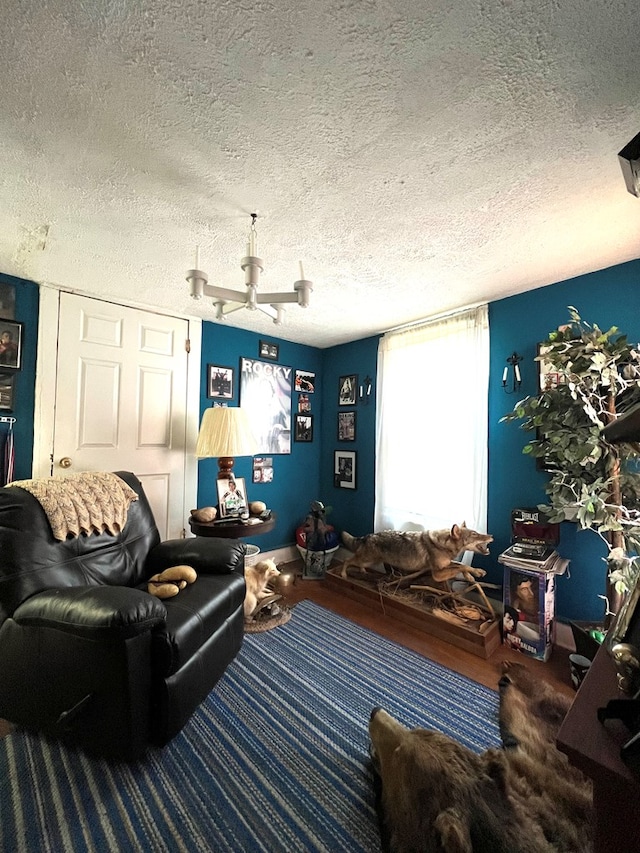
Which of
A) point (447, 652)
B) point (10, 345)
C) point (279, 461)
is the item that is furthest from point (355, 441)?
point (10, 345)

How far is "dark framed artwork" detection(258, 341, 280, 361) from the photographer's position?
3.38 meters

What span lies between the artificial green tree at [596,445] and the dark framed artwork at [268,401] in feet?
7.41

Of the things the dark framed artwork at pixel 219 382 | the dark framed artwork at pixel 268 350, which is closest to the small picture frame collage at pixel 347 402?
the dark framed artwork at pixel 268 350

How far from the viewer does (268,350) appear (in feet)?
11.2

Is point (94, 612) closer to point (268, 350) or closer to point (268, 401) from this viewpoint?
point (268, 401)

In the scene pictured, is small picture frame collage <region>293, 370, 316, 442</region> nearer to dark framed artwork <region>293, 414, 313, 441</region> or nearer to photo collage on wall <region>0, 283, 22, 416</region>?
dark framed artwork <region>293, 414, 313, 441</region>

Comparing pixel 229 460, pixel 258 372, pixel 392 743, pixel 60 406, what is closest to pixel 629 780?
pixel 392 743

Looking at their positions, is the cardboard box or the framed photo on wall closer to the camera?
the cardboard box

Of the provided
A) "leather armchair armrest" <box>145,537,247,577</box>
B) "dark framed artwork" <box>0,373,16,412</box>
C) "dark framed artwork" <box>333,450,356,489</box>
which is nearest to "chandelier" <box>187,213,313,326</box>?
"leather armchair armrest" <box>145,537,247,577</box>

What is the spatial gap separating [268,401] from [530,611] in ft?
8.55

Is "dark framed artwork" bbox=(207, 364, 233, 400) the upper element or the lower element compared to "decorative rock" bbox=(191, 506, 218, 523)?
upper

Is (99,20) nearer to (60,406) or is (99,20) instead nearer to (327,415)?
(60,406)

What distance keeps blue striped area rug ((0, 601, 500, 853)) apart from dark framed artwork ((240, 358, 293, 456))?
6.41 ft

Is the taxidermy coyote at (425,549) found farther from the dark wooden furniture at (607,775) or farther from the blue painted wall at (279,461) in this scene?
the dark wooden furniture at (607,775)
